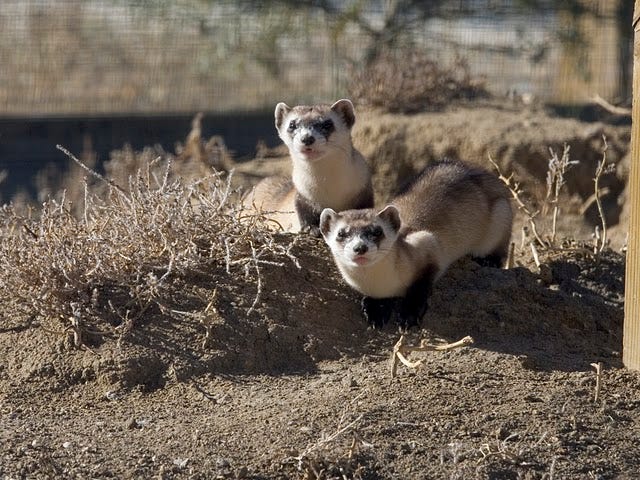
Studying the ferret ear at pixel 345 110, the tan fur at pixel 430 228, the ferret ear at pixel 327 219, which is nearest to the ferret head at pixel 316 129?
the ferret ear at pixel 345 110

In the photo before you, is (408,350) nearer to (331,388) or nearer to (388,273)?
(331,388)

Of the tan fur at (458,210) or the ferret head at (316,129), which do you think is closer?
the tan fur at (458,210)

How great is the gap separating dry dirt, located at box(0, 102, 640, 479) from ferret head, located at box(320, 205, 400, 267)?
0.25m

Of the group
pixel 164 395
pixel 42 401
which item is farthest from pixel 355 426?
pixel 42 401

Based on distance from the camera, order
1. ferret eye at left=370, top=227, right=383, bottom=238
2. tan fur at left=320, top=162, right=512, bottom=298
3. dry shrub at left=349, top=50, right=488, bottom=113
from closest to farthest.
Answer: ferret eye at left=370, top=227, right=383, bottom=238, tan fur at left=320, top=162, right=512, bottom=298, dry shrub at left=349, top=50, right=488, bottom=113

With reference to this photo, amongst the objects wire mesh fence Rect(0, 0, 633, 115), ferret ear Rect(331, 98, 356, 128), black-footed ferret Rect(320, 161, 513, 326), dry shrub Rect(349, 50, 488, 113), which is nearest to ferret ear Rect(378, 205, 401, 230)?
black-footed ferret Rect(320, 161, 513, 326)

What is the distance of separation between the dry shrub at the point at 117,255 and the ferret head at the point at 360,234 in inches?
9.6

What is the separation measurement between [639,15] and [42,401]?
9.16 ft

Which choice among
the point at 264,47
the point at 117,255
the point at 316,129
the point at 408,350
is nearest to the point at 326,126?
the point at 316,129

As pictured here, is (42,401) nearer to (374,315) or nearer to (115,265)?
(115,265)

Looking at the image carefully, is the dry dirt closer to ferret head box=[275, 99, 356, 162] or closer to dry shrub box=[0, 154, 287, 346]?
dry shrub box=[0, 154, 287, 346]

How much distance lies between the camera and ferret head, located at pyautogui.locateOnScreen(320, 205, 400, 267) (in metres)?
4.72

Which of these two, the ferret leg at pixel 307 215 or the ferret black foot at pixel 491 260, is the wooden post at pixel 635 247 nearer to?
the ferret black foot at pixel 491 260

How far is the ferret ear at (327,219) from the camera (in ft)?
16.3
